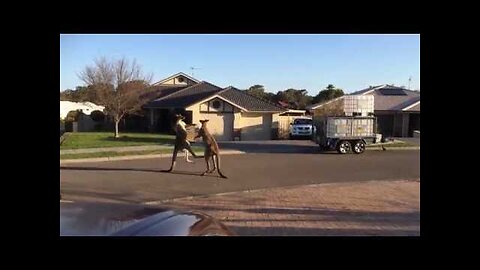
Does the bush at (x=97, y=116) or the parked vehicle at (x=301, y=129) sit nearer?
the parked vehicle at (x=301, y=129)

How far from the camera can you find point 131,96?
3045 centimetres

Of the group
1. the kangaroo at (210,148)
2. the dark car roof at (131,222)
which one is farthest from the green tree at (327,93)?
the dark car roof at (131,222)

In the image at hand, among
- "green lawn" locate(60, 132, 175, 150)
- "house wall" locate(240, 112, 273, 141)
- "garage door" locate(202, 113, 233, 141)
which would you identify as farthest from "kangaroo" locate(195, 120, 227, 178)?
"house wall" locate(240, 112, 273, 141)

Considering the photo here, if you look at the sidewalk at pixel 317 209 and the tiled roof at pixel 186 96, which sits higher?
the tiled roof at pixel 186 96

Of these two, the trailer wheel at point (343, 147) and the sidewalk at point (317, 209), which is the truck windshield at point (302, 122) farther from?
the sidewalk at point (317, 209)

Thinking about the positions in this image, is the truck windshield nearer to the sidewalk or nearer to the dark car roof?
the sidewalk

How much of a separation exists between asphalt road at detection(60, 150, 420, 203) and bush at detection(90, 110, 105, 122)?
18839 mm

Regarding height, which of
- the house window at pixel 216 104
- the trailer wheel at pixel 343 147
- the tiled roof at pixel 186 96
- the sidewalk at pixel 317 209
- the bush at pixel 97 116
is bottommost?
the sidewalk at pixel 317 209

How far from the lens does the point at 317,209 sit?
26.1 ft

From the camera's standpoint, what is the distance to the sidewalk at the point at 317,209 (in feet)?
20.9

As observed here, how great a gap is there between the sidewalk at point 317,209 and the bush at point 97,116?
1033 inches

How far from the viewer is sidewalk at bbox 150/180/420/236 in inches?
251
